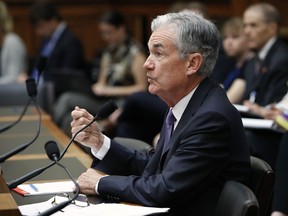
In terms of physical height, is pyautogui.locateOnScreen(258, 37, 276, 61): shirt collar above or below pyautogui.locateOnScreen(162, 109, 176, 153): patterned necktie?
below

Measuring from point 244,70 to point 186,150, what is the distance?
2.85 meters

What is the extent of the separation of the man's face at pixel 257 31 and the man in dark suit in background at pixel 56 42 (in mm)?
2222

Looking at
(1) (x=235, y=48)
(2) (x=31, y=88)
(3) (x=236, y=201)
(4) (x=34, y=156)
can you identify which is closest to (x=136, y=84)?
(1) (x=235, y=48)

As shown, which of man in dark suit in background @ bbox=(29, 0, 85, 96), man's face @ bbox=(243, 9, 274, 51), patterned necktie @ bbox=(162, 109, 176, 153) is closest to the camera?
patterned necktie @ bbox=(162, 109, 176, 153)

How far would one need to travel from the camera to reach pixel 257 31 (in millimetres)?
4805

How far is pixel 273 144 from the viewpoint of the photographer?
4094mm

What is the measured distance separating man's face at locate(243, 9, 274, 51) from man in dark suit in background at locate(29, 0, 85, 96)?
2.22m

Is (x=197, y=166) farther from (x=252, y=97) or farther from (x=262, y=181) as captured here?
(x=252, y=97)

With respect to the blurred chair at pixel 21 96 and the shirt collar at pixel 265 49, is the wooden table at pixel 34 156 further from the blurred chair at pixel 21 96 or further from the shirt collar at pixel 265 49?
the shirt collar at pixel 265 49

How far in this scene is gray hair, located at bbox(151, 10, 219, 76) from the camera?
7.46 feet

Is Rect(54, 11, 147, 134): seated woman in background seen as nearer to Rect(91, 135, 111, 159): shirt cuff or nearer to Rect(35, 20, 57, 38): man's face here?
Rect(35, 20, 57, 38): man's face

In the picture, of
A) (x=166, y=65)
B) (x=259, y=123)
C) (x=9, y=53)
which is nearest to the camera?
(x=166, y=65)

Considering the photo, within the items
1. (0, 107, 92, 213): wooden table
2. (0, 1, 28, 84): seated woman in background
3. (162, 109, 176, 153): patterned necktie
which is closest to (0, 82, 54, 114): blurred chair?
(0, 107, 92, 213): wooden table

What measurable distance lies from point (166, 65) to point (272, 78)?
224 cm
